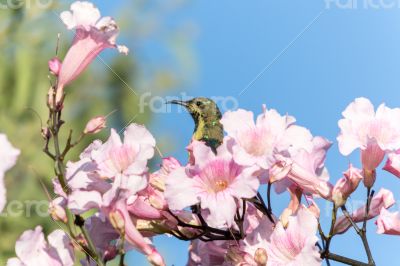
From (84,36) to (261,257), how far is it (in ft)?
1.22

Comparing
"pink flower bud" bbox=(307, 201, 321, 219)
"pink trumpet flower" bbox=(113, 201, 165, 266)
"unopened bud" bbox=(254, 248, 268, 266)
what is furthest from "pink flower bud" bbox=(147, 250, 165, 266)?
"pink flower bud" bbox=(307, 201, 321, 219)

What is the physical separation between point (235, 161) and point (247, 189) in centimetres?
3

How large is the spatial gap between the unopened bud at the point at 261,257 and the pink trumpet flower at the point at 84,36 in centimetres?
31

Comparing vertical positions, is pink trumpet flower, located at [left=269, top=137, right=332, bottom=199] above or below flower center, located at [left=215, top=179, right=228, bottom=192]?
above

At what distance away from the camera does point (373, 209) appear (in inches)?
34.4

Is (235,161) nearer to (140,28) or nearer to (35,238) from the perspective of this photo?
(35,238)

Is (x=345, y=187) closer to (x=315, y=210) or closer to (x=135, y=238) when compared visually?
(x=315, y=210)

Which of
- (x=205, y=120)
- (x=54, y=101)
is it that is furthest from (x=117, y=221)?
(x=205, y=120)

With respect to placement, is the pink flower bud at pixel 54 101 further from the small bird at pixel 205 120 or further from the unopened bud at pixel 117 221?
the small bird at pixel 205 120

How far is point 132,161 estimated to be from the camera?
0.78m

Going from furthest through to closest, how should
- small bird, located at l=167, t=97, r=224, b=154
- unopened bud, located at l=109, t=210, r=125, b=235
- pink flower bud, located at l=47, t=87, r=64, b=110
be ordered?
small bird, located at l=167, t=97, r=224, b=154
pink flower bud, located at l=47, t=87, r=64, b=110
unopened bud, located at l=109, t=210, r=125, b=235

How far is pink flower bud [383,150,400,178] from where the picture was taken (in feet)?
2.75

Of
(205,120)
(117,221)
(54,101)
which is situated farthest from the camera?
(205,120)

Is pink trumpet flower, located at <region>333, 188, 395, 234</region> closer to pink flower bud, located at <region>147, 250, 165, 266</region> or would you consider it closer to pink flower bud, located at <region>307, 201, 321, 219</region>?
pink flower bud, located at <region>307, 201, 321, 219</region>
